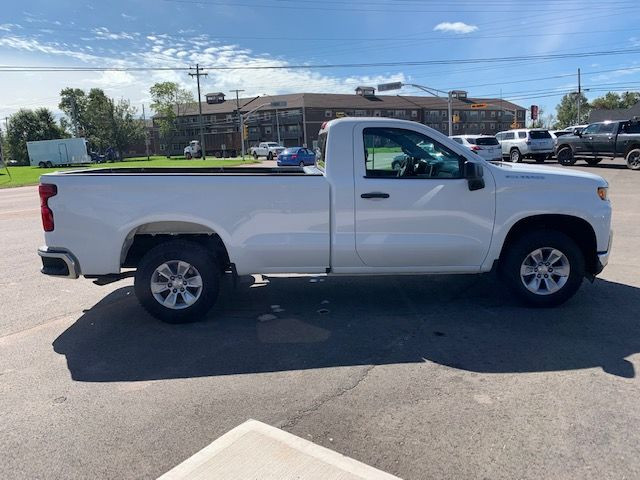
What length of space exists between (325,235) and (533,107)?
59817 millimetres

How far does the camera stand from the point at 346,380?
3.83 metres

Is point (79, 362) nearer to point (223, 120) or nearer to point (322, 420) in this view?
point (322, 420)

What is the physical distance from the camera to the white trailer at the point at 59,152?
199 ft

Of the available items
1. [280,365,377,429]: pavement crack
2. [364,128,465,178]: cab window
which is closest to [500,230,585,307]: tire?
[364,128,465,178]: cab window

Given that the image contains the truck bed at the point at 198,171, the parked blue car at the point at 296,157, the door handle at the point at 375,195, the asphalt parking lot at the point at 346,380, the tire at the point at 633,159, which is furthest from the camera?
the parked blue car at the point at 296,157

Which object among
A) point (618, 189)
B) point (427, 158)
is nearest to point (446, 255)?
point (427, 158)

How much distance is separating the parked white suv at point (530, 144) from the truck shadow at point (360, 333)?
22.6 m

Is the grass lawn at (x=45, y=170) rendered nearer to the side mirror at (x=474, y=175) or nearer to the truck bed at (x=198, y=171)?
the truck bed at (x=198, y=171)

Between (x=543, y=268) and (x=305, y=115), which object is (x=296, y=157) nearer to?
(x=543, y=268)

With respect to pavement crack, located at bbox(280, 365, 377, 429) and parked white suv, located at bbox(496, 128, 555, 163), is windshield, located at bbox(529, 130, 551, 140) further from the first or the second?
pavement crack, located at bbox(280, 365, 377, 429)

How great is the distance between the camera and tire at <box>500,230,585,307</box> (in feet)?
17.1

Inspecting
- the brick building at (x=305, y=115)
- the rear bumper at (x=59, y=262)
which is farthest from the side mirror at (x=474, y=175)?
the brick building at (x=305, y=115)

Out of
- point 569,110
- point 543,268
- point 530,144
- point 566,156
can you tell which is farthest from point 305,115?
point 543,268

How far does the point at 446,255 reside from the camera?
512 centimetres
